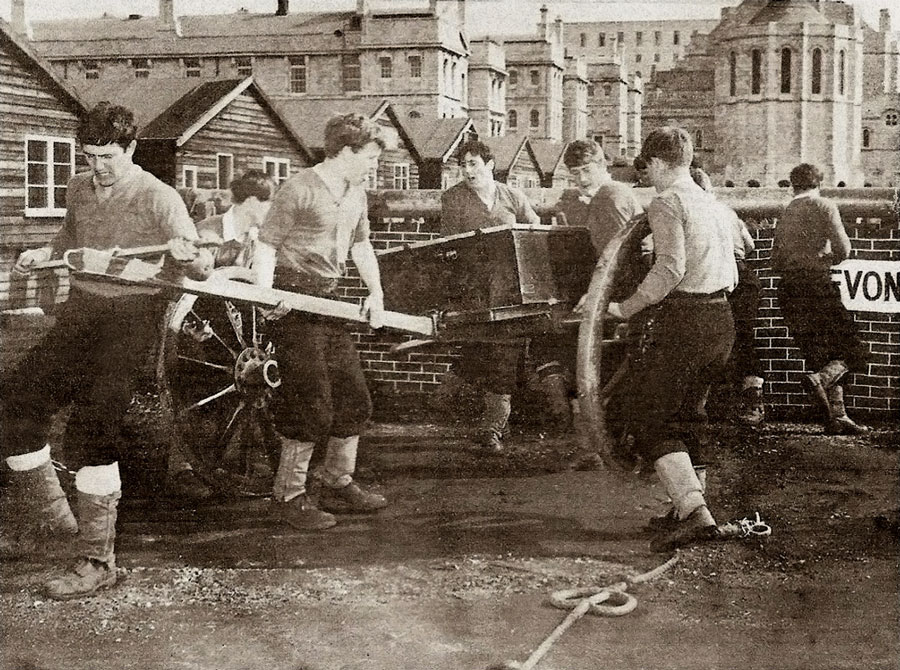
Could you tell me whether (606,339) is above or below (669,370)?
above

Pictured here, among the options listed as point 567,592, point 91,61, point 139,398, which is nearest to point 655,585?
point 567,592

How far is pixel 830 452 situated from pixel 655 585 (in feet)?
4.99

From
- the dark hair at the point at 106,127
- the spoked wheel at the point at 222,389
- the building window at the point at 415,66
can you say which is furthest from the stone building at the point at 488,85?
the dark hair at the point at 106,127

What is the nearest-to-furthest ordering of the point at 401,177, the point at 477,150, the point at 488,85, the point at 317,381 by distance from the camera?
the point at 317,381, the point at 488,85, the point at 477,150, the point at 401,177

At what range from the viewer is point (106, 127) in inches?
146

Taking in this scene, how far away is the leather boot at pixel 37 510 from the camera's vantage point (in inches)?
149

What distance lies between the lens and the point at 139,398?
5023mm

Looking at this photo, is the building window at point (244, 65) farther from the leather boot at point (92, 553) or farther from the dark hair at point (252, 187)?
the leather boot at point (92, 553)

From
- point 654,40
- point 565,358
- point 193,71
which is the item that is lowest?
point 565,358

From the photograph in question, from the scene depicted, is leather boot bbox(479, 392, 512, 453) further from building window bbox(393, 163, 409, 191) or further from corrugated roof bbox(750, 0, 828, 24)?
corrugated roof bbox(750, 0, 828, 24)

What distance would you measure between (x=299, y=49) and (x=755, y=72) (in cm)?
1641

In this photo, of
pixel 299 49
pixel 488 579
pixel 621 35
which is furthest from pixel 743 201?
pixel 488 579

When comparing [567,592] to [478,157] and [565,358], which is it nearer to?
[565,358]

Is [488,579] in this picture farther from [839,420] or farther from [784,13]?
[784,13]
